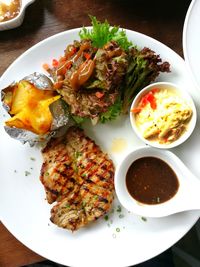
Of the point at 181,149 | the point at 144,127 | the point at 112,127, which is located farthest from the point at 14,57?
the point at 181,149

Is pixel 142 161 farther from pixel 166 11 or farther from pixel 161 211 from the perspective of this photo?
pixel 166 11

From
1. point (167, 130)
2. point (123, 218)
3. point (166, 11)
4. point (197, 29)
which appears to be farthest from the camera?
point (166, 11)

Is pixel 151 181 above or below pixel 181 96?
below

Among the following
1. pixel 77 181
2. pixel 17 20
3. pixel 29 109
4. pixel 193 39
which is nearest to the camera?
pixel 193 39

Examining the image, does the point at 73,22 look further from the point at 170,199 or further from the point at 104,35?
the point at 170,199

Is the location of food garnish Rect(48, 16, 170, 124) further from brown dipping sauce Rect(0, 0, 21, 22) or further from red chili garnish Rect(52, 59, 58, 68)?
brown dipping sauce Rect(0, 0, 21, 22)

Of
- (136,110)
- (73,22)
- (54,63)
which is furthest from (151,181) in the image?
(73,22)

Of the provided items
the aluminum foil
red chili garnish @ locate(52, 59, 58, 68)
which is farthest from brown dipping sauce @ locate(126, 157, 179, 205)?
red chili garnish @ locate(52, 59, 58, 68)
